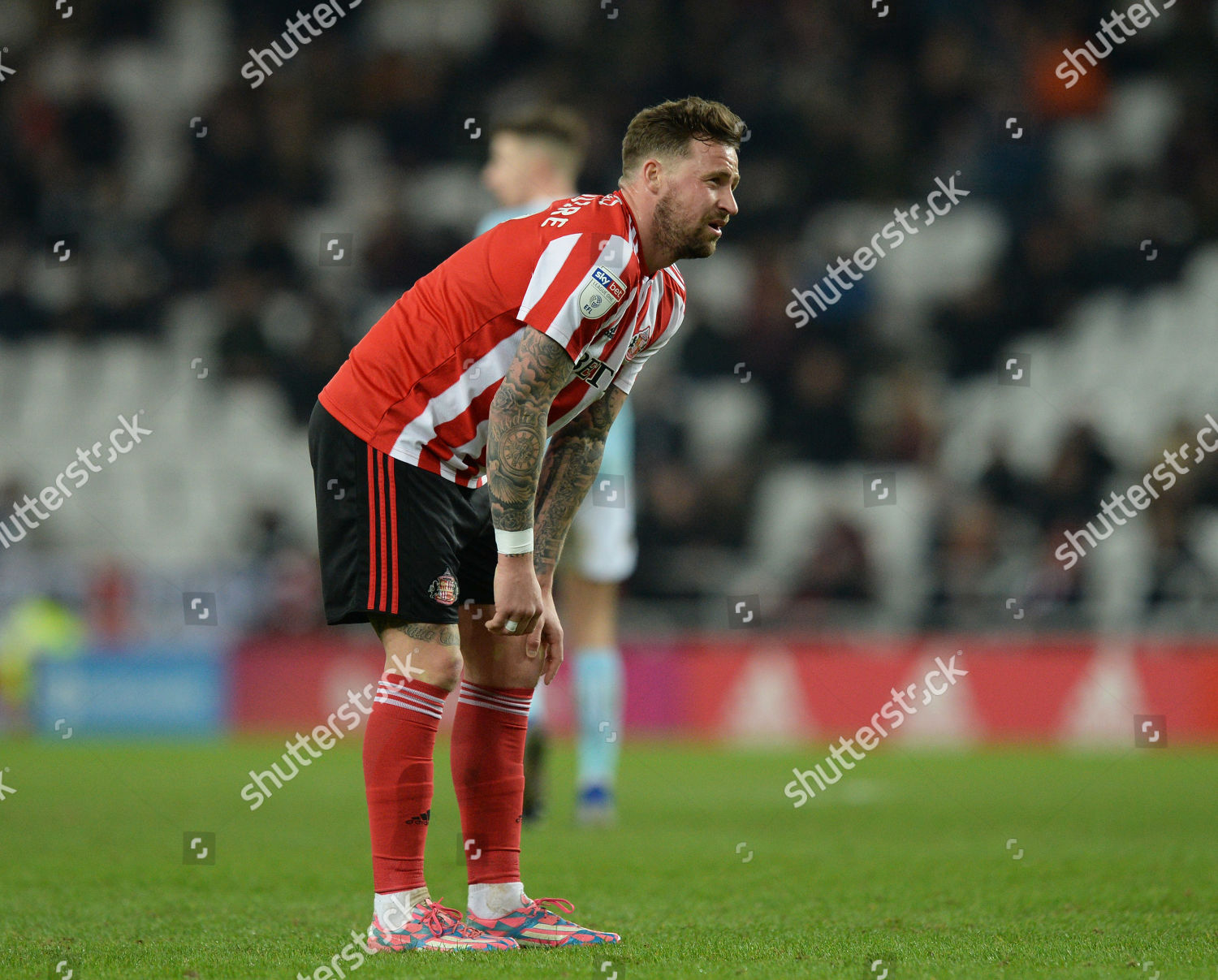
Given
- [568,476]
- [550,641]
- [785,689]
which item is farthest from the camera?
[785,689]

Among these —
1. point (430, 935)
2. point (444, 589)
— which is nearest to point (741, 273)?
point (444, 589)

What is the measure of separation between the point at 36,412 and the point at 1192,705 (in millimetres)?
11011

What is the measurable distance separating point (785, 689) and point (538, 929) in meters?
8.34

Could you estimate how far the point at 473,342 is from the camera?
3721 millimetres

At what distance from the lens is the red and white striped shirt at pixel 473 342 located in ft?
11.8

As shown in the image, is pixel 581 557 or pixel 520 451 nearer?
pixel 520 451

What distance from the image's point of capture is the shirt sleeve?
11.3 ft

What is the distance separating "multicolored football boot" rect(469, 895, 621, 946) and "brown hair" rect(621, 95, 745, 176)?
1837 mm

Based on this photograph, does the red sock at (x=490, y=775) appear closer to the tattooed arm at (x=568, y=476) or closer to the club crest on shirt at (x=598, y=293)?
the tattooed arm at (x=568, y=476)

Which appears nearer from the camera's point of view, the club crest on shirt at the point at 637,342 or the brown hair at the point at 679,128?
the brown hair at the point at 679,128

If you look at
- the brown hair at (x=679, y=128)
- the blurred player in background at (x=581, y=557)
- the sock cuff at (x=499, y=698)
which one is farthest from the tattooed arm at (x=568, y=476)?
the blurred player in background at (x=581, y=557)

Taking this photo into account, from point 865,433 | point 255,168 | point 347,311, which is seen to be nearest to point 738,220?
point 865,433

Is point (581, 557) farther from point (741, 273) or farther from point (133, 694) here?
point (741, 273)

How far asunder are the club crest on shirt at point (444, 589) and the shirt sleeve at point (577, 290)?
0.62 meters
